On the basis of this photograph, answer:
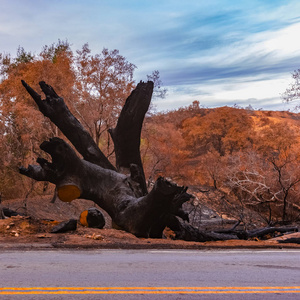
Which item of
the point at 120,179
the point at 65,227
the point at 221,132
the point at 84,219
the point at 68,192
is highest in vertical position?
the point at 221,132

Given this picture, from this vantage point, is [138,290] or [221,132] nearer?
[138,290]

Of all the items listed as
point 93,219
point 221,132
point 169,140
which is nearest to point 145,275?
point 93,219

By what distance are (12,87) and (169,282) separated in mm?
27265

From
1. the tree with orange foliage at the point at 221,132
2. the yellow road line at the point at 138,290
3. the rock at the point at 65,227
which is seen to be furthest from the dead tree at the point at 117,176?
the tree with orange foliage at the point at 221,132

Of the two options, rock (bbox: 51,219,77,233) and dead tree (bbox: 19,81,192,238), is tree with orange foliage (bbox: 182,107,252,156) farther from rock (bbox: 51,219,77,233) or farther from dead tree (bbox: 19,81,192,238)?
rock (bbox: 51,219,77,233)

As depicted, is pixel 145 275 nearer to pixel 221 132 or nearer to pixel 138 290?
pixel 138 290

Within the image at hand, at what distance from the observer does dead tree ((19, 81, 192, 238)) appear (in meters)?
12.5

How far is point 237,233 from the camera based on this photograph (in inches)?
573

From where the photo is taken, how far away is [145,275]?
624cm

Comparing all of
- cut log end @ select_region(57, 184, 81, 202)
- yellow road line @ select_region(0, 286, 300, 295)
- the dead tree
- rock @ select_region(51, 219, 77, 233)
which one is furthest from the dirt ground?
yellow road line @ select_region(0, 286, 300, 295)

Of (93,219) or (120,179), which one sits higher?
(120,179)

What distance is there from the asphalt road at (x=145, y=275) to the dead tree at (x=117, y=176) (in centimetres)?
356

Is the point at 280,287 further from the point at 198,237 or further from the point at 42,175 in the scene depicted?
the point at 42,175

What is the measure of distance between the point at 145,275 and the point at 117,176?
910 cm
